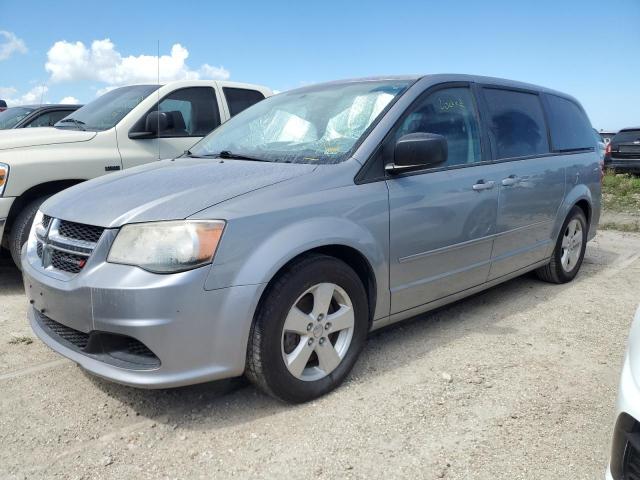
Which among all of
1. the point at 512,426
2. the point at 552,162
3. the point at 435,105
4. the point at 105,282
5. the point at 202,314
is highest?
the point at 435,105

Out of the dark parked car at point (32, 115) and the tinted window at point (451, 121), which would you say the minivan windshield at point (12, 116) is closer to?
the dark parked car at point (32, 115)

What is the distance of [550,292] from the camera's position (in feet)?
15.4

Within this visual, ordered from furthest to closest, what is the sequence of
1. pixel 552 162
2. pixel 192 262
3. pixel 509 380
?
pixel 552 162 < pixel 509 380 < pixel 192 262

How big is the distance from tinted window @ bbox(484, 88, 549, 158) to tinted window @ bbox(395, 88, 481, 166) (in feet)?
Answer: 0.75

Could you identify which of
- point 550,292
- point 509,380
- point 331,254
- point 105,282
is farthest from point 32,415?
point 550,292

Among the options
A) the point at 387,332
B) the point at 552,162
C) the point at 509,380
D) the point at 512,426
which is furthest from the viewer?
the point at 552,162

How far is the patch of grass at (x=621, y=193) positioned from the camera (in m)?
10.2

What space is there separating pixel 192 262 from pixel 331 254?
799 millimetres

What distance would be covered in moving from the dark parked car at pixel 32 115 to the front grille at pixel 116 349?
19.5ft

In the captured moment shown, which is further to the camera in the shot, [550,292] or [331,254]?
[550,292]

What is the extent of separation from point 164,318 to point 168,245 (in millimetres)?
308

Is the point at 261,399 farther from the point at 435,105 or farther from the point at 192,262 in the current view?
the point at 435,105

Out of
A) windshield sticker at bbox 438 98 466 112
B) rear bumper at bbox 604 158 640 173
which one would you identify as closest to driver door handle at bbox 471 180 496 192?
windshield sticker at bbox 438 98 466 112

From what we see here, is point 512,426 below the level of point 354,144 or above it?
below
